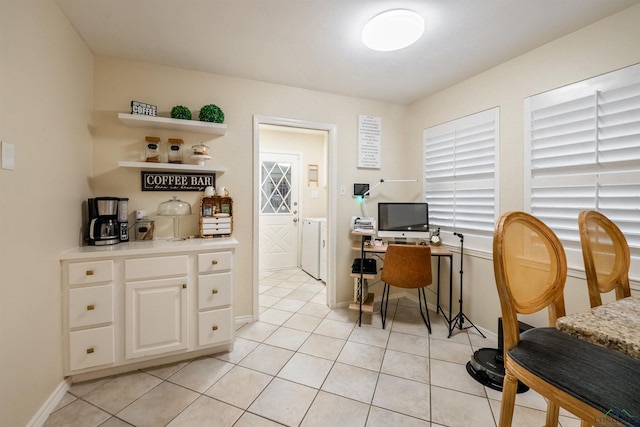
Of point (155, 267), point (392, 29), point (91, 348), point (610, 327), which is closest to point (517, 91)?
point (392, 29)

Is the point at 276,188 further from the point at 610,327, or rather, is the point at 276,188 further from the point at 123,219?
the point at 610,327

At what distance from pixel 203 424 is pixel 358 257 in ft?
6.81

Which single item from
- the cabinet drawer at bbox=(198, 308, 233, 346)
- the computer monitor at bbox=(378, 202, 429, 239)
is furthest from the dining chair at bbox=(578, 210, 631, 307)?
the cabinet drawer at bbox=(198, 308, 233, 346)

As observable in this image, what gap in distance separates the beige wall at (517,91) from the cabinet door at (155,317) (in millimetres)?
2568

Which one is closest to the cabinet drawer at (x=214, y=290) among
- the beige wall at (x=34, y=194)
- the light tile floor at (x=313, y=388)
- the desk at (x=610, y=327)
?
the light tile floor at (x=313, y=388)

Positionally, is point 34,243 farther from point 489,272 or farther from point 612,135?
point 612,135

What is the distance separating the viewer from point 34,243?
54.4 inches

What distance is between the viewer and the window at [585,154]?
5.18ft

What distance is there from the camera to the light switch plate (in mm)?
1176

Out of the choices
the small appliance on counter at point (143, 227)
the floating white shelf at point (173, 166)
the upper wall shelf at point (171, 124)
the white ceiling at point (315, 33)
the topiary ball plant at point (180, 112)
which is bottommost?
the small appliance on counter at point (143, 227)

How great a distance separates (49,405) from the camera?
148 cm

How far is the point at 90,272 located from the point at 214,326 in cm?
89

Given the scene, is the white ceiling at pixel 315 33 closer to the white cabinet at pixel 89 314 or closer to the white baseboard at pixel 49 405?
the white cabinet at pixel 89 314

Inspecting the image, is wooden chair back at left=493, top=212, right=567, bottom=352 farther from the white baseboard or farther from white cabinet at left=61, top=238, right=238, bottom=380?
the white baseboard
